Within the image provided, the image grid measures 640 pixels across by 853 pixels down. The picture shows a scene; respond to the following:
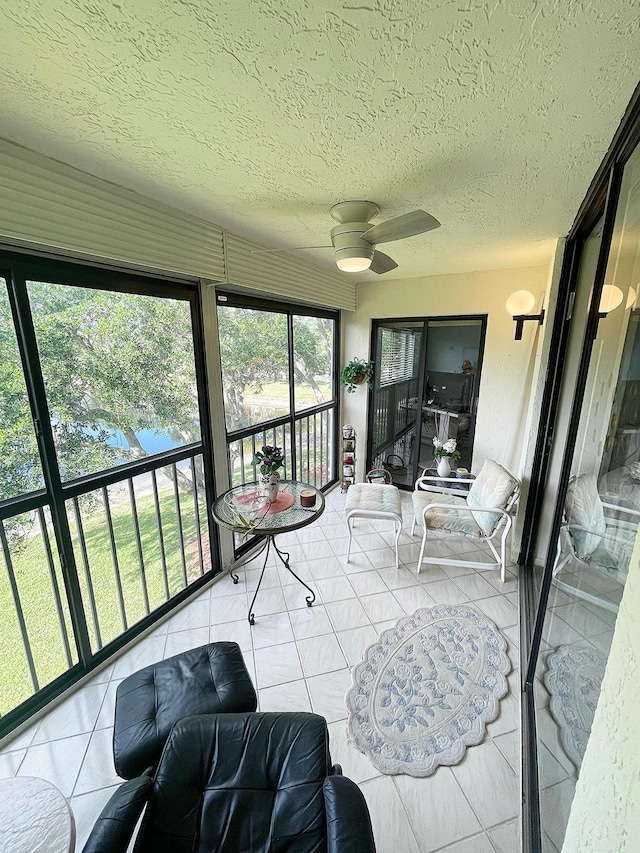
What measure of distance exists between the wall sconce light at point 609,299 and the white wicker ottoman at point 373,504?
6.24ft

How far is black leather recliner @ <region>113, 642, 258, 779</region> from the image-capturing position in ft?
3.95

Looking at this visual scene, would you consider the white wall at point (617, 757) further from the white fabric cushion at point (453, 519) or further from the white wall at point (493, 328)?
the white wall at point (493, 328)

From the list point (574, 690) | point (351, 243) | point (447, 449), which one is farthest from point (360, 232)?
point (447, 449)

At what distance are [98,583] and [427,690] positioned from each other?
192cm

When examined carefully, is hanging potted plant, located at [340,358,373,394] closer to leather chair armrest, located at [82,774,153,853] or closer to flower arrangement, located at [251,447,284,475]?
flower arrangement, located at [251,447,284,475]

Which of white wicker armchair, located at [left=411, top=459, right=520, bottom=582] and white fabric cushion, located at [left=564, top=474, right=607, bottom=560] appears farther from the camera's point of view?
white wicker armchair, located at [left=411, top=459, right=520, bottom=582]

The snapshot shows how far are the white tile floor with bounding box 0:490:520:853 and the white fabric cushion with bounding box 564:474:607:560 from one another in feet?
2.51

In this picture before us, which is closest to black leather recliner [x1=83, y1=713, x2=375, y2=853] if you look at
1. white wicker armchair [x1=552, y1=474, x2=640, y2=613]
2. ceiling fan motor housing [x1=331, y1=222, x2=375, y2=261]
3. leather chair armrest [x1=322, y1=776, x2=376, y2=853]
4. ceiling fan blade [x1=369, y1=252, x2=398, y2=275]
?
leather chair armrest [x1=322, y1=776, x2=376, y2=853]

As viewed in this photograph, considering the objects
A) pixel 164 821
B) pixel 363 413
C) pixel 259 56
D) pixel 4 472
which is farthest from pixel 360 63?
pixel 363 413

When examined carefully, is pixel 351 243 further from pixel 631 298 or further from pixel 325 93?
pixel 631 298

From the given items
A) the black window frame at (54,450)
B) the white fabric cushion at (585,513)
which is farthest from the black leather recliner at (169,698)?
the white fabric cushion at (585,513)

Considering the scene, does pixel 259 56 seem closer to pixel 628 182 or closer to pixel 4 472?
pixel 628 182

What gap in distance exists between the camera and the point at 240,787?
3.30 ft

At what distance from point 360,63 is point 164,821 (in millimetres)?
2088
